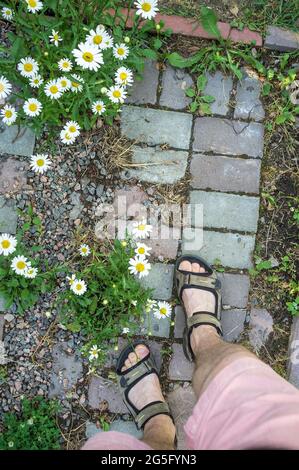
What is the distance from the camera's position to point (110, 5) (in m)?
2.70

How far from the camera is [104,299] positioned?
285 cm

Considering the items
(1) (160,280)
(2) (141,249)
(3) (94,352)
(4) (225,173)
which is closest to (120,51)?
(4) (225,173)

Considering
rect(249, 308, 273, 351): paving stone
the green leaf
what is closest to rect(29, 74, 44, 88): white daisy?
the green leaf

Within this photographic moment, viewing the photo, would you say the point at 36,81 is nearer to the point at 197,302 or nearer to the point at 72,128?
the point at 72,128

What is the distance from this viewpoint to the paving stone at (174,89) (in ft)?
10.1

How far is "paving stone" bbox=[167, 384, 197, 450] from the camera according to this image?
2.94 m

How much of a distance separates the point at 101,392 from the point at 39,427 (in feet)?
1.22

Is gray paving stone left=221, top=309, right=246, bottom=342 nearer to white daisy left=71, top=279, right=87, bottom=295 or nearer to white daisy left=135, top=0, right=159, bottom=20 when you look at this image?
white daisy left=71, top=279, right=87, bottom=295

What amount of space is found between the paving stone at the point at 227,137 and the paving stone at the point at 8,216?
42.7 inches

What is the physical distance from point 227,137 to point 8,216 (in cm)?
132

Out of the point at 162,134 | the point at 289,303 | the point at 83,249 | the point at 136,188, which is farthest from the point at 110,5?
the point at 289,303

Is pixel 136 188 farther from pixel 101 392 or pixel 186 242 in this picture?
pixel 101 392

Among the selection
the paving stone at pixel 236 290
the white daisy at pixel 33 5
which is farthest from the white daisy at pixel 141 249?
the white daisy at pixel 33 5

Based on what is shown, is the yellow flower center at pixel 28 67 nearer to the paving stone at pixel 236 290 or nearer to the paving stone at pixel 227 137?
the paving stone at pixel 227 137
